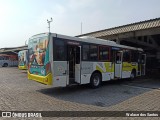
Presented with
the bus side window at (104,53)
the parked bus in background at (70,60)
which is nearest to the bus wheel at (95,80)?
the parked bus in background at (70,60)

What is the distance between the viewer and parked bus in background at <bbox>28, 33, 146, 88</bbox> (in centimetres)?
907

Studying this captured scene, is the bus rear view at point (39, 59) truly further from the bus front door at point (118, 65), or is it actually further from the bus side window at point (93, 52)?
the bus front door at point (118, 65)

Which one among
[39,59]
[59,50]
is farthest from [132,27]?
[39,59]

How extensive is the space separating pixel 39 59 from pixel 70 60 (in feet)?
5.59

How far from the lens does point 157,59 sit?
28.1 meters

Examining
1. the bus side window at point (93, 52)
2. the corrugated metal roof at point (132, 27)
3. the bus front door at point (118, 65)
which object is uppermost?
the corrugated metal roof at point (132, 27)

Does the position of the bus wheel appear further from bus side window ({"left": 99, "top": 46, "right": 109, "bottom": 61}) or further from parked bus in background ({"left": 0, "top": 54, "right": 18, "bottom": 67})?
parked bus in background ({"left": 0, "top": 54, "right": 18, "bottom": 67})

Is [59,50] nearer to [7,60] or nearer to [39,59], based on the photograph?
[39,59]

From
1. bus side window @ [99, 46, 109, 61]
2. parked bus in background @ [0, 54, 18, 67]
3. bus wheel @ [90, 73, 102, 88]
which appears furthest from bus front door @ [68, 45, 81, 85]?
parked bus in background @ [0, 54, 18, 67]

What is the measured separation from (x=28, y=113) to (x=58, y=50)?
3807mm

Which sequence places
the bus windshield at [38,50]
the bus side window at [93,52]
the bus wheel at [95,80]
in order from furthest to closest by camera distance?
the bus wheel at [95,80] < the bus side window at [93,52] < the bus windshield at [38,50]

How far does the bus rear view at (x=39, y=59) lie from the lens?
9047 millimetres

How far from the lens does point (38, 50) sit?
977cm

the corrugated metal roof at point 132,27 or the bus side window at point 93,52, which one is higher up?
the corrugated metal roof at point 132,27
